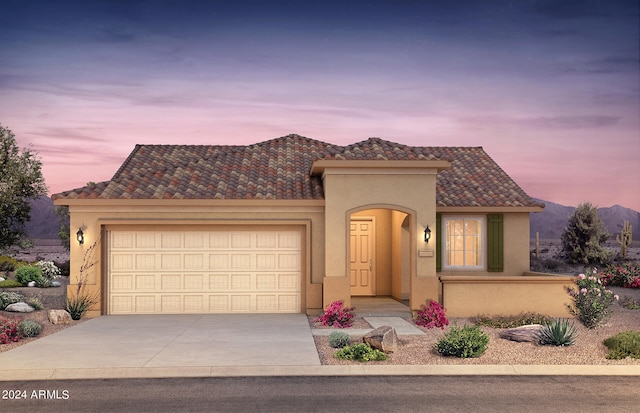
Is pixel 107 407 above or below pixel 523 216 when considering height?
below

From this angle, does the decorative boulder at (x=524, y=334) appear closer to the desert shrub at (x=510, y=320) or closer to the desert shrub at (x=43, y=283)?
the desert shrub at (x=510, y=320)

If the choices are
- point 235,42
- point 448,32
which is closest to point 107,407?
point 235,42

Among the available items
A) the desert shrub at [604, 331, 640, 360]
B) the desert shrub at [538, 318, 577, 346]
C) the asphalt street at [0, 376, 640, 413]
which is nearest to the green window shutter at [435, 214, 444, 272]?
the desert shrub at [538, 318, 577, 346]

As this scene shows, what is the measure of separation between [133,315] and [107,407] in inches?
368

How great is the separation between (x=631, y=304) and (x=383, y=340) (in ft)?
38.1

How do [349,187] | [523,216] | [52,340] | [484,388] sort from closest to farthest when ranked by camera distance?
[484,388] < [52,340] < [349,187] < [523,216]

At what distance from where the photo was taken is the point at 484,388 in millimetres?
9031

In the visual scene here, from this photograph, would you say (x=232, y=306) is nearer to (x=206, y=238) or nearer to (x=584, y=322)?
(x=206, y=238)

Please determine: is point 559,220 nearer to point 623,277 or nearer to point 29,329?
point 623,277

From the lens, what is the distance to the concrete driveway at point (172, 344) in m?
10.5

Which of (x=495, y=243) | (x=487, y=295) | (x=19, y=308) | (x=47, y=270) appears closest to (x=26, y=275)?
(x=47, y=270)

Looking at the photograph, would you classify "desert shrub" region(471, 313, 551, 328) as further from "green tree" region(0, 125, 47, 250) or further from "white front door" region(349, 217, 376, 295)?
"green tree" region(0, 125, 47, 250)

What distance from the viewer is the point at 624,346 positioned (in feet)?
36.6

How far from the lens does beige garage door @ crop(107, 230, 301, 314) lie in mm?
17234
